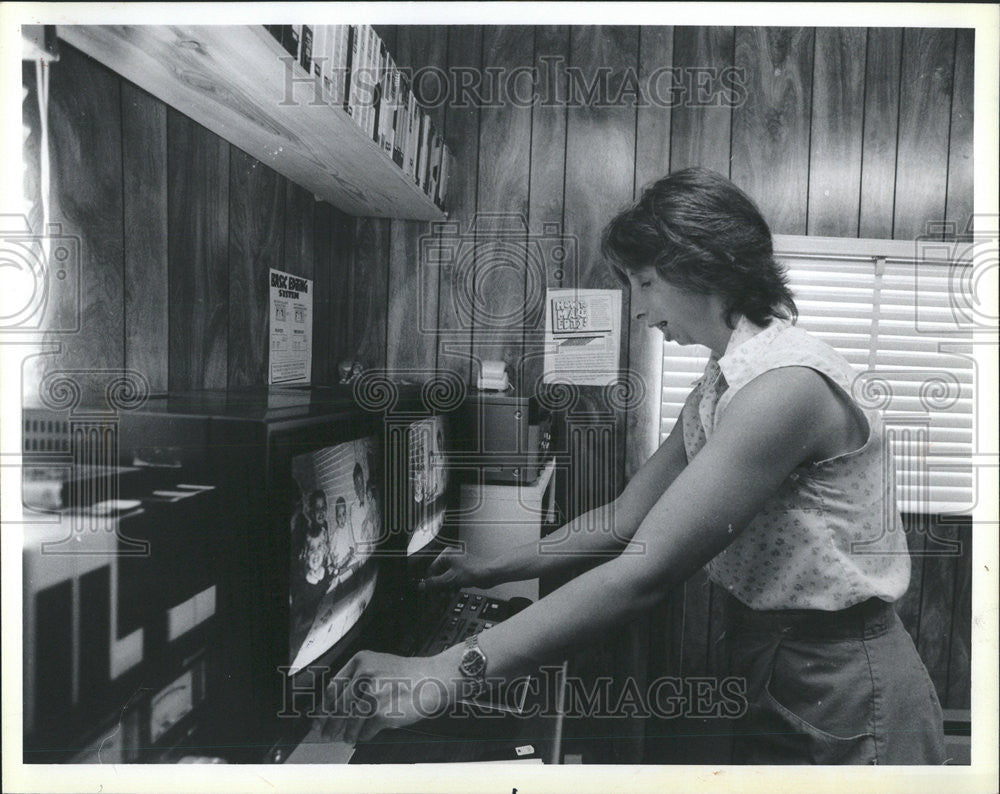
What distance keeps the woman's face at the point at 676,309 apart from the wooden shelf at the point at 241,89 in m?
0.54

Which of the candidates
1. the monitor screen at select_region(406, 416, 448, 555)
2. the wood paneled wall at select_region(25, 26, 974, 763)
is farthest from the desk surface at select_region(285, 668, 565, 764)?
the monitor screen at select_region(406, 416, 448, 555)

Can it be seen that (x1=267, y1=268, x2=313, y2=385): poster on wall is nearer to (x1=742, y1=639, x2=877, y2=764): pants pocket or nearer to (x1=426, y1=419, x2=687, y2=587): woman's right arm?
(x1=426, y1=419, x2=687, y2=587): woman's right arm

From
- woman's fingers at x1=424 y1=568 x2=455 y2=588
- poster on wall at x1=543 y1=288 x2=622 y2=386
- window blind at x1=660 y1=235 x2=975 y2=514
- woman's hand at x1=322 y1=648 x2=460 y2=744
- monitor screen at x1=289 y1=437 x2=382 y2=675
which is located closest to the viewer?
monitor screen at x1=289 y1=437 x2=382 y2=675

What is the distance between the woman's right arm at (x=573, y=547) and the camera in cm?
115

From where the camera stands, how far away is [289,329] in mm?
1211

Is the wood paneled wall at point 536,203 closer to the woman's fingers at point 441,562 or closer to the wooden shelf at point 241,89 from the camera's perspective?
the wooden shelf at point 241,89

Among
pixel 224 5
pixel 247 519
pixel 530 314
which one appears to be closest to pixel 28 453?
pixel 247 519

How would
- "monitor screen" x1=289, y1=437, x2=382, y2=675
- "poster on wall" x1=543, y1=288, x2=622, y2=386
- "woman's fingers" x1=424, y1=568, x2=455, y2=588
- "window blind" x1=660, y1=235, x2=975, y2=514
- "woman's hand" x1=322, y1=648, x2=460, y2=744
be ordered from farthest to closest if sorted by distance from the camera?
"poster on wall" x1=543, y1=288, x2=622, y2=386, "woman's fingers" x1=424, y1=568, x2=455, y2=588, "window blind" x1=660, y1=235, x2=975, y2=514, "woman's hand" x1=322, y1=648, x2=460, y2=744, "monitor screen" x1=289, y1=437, x2=382, y2=675

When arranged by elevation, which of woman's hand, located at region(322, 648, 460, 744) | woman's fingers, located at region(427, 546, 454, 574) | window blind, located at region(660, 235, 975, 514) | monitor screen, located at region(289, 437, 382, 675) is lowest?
woman's hand, located at region(322, 648, 460, 744)

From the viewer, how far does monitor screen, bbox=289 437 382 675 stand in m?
0.68

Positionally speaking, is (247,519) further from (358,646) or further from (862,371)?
(862,371)

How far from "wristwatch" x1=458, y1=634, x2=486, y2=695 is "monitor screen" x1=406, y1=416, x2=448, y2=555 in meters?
0.26

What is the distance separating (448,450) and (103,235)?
0.72m

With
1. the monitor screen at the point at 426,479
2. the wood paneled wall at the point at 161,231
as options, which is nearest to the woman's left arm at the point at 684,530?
the monitor screen at the point at 426,479
